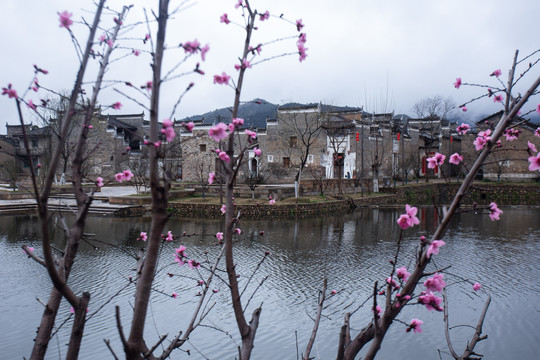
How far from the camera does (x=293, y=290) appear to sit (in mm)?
7988

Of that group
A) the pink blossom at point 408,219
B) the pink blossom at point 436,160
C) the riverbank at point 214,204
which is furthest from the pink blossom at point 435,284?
the riverbank at point 214,204

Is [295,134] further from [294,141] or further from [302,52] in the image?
[302,52]

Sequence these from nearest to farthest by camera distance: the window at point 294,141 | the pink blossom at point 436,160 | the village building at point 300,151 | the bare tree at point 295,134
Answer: the pink blossom at point 436,160
the village building at point 300,151
the bare tree at point 295,134
the window at point 294,141

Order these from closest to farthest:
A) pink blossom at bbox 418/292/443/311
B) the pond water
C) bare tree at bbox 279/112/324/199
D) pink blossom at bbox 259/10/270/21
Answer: pink blossom at bbox 418/292/443/311
pink blossom at bbox 259/10/270/21
the pond water
bare tree at bbox 279/112/324/199

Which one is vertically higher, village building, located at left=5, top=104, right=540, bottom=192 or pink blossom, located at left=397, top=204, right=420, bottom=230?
village building, located at left=5, top=104, right=540, bottom=192

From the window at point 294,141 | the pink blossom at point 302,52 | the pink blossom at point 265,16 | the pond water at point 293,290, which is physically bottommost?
the pond water at point 293,290

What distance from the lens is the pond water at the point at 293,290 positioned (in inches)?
229

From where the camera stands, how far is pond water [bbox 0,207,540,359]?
5.80 metres

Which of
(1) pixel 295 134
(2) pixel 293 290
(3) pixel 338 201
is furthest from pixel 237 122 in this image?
(1) pixel 295 134

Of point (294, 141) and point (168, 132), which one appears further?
point (294, 141)

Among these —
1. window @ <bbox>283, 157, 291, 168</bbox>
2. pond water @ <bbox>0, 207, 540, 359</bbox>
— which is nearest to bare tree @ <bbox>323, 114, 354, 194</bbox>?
window @ <bbox>283, 157, 291, 168</bbox>

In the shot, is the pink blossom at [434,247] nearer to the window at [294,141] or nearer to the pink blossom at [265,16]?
the pink blossom at [265,16]

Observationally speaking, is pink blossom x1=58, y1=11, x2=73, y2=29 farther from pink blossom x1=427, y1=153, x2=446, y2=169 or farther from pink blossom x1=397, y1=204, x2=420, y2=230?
pink blossom x1=427, y1=153, x2=446, y2=169

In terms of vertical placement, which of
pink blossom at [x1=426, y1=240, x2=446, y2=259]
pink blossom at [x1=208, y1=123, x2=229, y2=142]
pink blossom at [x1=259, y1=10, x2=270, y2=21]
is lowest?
pink blossom at [x1=426, y1=240, x2=446, y2=259]
